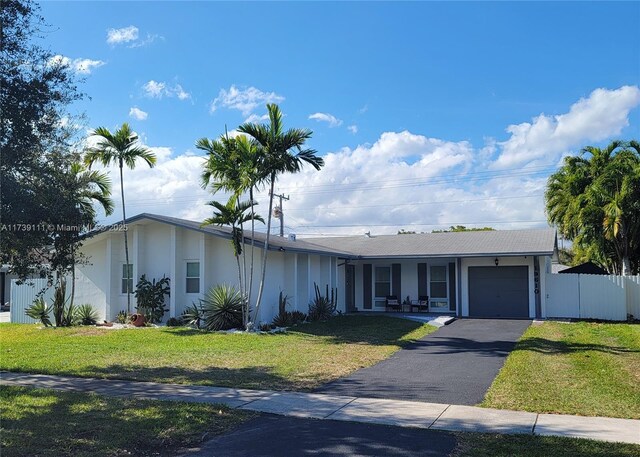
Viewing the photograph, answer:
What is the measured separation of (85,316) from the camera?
64.9ft

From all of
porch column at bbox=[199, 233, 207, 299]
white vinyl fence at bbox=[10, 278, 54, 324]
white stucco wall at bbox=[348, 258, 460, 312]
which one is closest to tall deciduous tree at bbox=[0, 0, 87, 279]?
porch column at bbox=[199, 233, 207, 299]

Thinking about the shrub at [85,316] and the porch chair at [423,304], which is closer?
the shrub at [85,316]

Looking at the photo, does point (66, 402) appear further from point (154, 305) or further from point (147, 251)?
point (147, 251)

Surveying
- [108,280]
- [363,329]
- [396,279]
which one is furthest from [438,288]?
[108,280]

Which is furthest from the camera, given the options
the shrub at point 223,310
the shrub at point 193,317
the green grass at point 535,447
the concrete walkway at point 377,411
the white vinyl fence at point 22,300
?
the white vinyl fence at point 22,300

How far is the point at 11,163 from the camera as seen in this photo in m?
8.14

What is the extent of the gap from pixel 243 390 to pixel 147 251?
40.7 feet

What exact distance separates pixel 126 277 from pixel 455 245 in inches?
558

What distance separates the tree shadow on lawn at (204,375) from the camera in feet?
31.4

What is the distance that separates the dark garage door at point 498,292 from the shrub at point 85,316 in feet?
50.6

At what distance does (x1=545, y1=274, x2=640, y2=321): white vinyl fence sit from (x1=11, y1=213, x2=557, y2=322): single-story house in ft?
1.73

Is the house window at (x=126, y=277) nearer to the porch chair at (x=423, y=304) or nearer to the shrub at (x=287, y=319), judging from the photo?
the shrub at (x=287, y=319)

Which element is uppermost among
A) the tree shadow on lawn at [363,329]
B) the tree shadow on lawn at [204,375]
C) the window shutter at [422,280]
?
the window shutter at [422,280]

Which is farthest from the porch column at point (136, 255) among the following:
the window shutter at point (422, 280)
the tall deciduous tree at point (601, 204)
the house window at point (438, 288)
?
the tall deciduous tree at point (601, 204)
